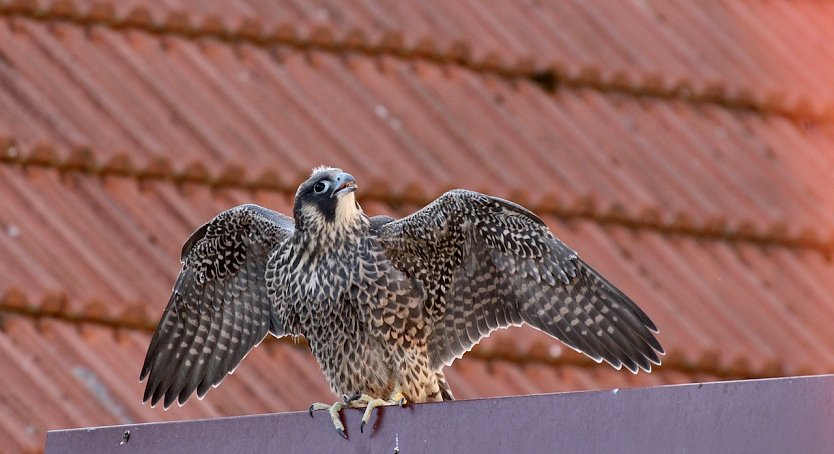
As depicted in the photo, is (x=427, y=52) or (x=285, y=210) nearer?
(x=285, y=210)

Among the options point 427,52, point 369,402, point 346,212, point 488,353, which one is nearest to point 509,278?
point 346,212

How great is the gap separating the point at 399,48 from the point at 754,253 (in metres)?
1.49

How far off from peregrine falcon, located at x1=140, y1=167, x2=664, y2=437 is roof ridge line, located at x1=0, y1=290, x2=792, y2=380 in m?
0.53

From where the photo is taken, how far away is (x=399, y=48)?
552 cm

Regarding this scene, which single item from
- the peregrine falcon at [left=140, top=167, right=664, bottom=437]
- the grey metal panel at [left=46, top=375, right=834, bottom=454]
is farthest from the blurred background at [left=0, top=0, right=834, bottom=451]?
the grey metal panel at [left=46, top=375, right=834, bottom=454]

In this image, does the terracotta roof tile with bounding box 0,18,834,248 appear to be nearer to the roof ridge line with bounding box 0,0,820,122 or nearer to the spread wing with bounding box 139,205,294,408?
the roof ridge line with bounding box 0,0,820,122

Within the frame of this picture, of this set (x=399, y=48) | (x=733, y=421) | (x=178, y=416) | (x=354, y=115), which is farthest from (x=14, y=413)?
(x=733, y=421)

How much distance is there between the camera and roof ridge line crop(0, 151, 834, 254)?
484 cm

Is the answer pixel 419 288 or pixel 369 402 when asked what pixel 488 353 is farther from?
pixel 369 402

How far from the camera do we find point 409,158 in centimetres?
523

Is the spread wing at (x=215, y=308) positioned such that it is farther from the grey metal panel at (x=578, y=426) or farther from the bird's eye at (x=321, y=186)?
the grey metal panel at (x=578, y=426)

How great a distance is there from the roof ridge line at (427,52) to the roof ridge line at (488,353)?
1132 mm

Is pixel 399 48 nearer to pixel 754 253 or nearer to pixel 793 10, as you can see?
pixel 754 253

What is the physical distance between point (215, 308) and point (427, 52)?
6.21 feet
